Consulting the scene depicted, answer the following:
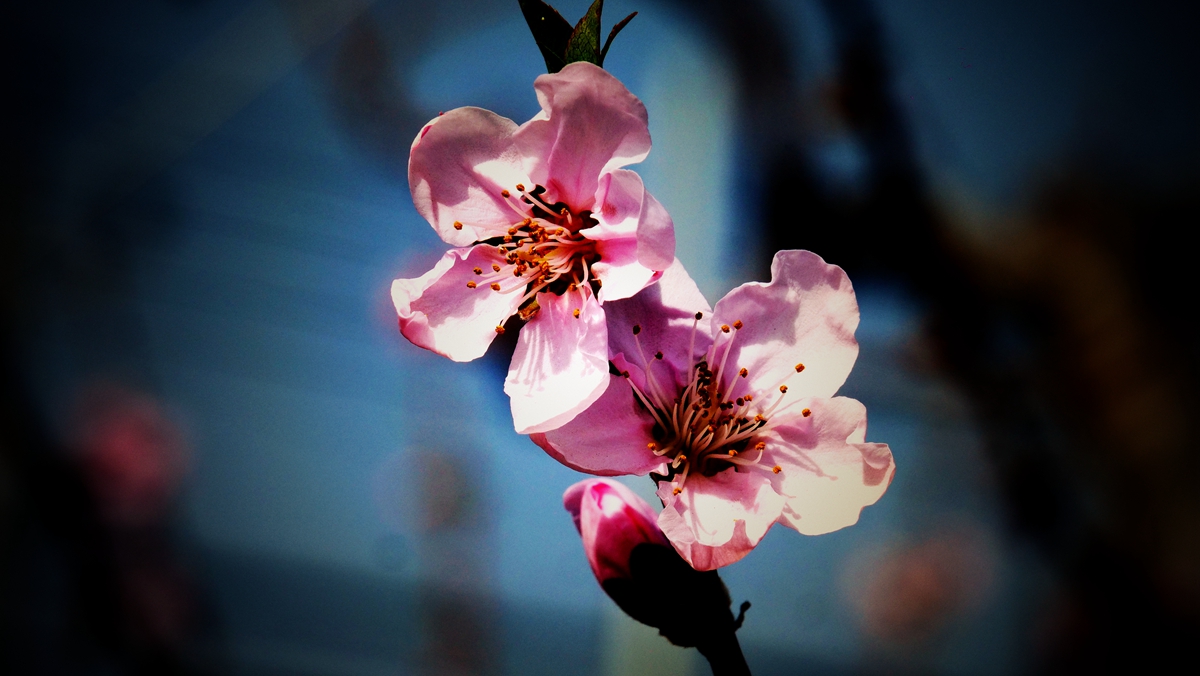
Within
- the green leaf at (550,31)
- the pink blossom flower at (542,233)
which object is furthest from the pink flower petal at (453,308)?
the green leaf at (550,31)

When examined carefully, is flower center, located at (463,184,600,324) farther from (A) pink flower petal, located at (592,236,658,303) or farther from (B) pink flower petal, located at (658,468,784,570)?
(B) pink flower petal, located at (658,468,784,570)

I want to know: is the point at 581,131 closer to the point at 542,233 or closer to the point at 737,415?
the point at 542,233

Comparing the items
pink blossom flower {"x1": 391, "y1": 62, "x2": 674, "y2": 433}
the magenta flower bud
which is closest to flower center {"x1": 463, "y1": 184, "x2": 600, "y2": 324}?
pink blossom flower {"x1": 391, "y1": 62, "x2": 674, "y2": 433}

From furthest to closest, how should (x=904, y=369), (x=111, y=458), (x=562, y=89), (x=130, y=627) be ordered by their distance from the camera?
1. (x=111, y=458)
2. (x=904, y=369)
3. (x=130, y=627)
4. (x=562, y=89)

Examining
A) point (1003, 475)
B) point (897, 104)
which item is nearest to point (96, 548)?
point (897, 104)

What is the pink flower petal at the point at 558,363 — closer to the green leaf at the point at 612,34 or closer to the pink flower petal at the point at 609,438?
the pink flower petal at the point at 609,438

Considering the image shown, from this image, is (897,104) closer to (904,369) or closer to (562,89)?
(904,369)

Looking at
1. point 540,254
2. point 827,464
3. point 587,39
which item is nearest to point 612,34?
point 587,39
